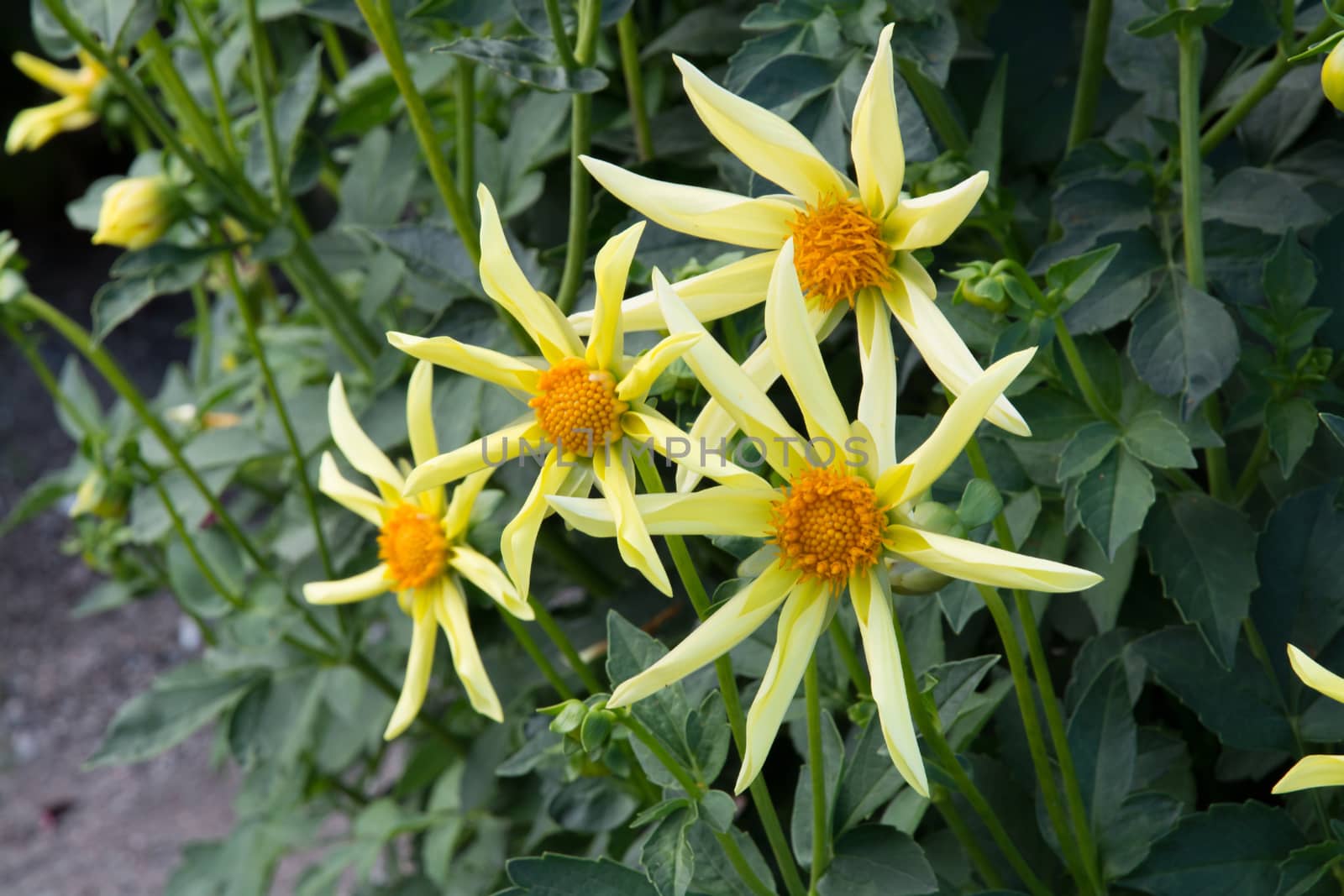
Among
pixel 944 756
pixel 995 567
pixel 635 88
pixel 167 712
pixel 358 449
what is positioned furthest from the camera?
pixel 167 712

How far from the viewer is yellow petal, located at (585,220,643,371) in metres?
0.53

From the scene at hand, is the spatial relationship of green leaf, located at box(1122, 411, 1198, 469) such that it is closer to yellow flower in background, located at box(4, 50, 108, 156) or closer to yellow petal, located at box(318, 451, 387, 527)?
yellow petal, located at box(318, 451, 387, 527)

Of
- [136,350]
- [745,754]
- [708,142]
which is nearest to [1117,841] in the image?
[745,754]

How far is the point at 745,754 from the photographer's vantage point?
19.9 inches

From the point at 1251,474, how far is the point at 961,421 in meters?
0.38

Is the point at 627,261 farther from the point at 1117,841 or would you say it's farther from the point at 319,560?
the point at 319,560

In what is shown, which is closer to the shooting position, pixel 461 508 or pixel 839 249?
pixel 839 249

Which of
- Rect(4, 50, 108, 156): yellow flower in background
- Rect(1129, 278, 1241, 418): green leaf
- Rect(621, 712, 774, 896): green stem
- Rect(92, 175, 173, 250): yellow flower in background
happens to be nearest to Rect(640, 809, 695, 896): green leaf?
Rect(621, 712, 774, 896): green stem

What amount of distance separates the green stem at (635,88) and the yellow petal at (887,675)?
478 mm

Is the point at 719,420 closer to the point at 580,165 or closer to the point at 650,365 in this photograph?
the point at 650,365

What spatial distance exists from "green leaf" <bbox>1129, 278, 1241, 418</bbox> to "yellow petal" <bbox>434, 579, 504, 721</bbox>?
42cm

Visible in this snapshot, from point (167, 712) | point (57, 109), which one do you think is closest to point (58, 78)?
point (57, 109)

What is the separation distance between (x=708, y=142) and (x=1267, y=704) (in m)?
0.56

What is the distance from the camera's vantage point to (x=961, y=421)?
484mm
